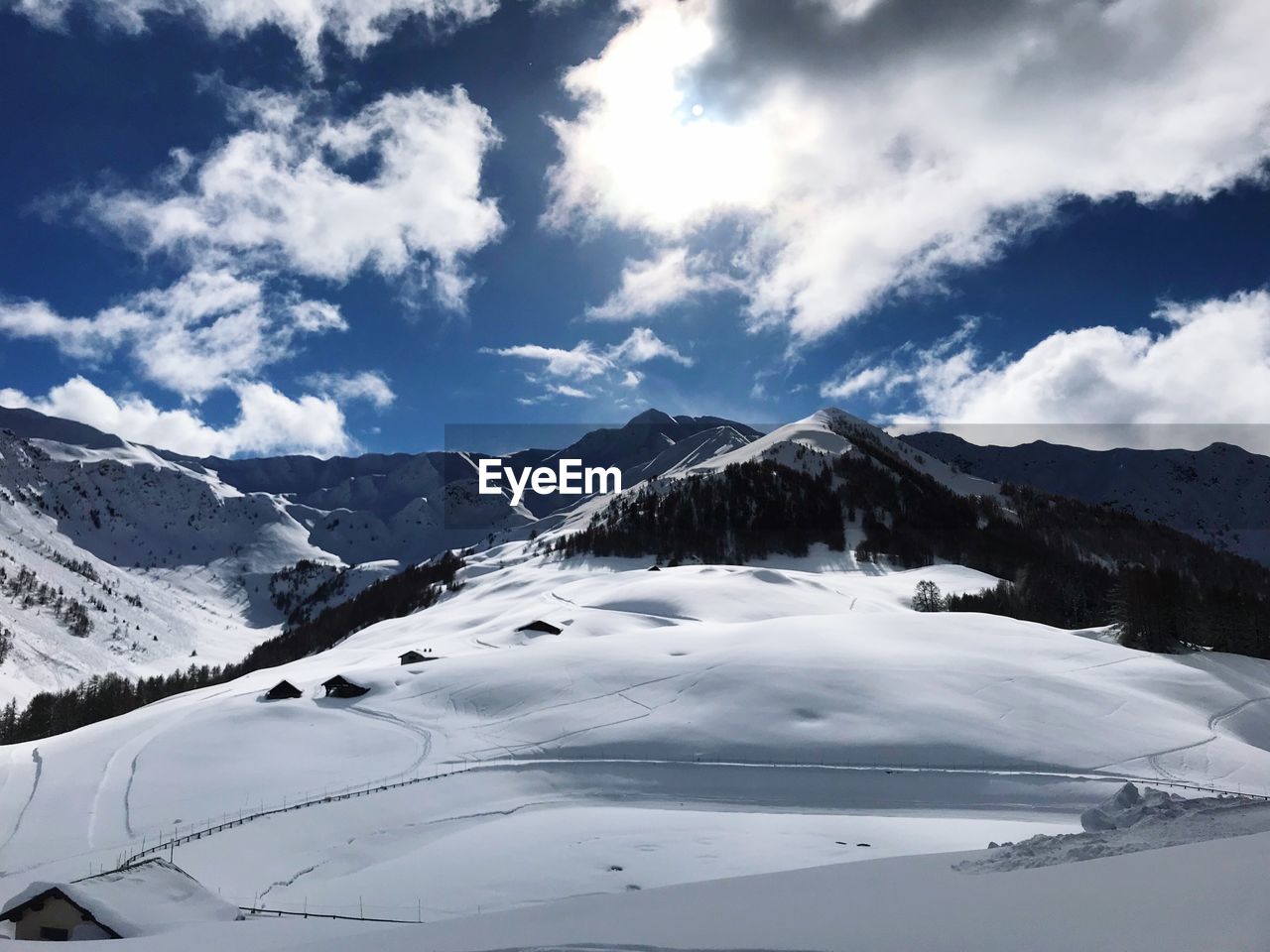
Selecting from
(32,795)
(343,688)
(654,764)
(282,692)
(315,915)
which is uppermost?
(343,688)

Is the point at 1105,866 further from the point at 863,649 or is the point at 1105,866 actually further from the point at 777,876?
the point at 863,649

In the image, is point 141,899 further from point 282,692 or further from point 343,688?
point 282,692

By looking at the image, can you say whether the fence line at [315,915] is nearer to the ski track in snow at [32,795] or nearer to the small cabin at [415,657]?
the ski track in snow at [32,795]

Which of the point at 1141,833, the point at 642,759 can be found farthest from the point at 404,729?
the point at 1141,833

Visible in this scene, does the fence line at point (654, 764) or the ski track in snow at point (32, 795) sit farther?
the ski track in snow at point (32, 795)

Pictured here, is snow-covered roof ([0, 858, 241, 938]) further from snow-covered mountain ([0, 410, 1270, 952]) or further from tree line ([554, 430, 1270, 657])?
tree line ([554, 430, 1270, 657])

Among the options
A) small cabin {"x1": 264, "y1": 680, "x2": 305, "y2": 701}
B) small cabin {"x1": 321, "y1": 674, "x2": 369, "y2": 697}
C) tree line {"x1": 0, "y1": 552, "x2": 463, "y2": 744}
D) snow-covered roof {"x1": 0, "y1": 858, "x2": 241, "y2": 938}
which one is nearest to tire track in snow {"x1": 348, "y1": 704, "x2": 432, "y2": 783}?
small cabin {"x1": 321, "y1": 674, "x2": 369, "y2": 697}

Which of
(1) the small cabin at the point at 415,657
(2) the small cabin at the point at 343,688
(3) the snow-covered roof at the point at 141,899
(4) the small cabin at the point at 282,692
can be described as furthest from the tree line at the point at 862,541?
(3) the snow-covered roof at the point at 141,899
